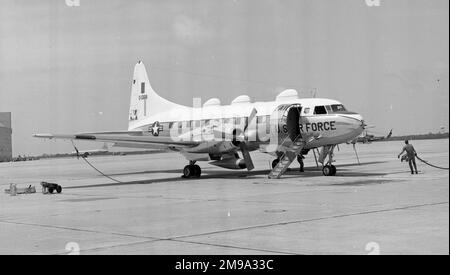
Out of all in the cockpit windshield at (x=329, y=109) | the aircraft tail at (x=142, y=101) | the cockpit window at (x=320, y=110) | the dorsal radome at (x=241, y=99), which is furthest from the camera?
the aircraft tail at (x=142, y=101)

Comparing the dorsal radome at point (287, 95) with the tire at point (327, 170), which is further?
the dorsal radome at point (287, 95)

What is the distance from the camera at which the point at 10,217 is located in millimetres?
15812

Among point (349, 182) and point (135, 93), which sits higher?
point (135, 93)

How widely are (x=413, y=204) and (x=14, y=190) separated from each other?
15462 mm

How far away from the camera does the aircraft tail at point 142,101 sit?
36.6 meters

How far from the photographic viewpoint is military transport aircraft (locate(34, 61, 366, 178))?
88.7 feet

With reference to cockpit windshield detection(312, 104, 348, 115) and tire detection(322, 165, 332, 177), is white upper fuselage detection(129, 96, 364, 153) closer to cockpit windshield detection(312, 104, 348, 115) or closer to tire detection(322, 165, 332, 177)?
cockpit windshield detection(312, 104, 348, 115)

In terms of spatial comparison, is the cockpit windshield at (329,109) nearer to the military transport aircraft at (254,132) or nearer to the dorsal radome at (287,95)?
the military transport aircraft at (254,132)

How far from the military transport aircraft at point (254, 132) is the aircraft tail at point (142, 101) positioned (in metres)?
2.99

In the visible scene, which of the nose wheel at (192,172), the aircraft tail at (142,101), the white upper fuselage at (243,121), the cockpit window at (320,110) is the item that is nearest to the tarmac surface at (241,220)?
the white upper fuselage at (243,121)
